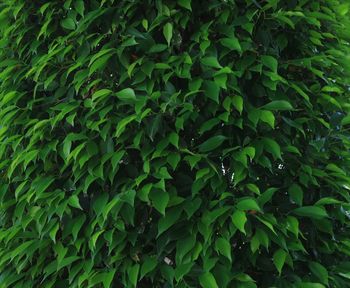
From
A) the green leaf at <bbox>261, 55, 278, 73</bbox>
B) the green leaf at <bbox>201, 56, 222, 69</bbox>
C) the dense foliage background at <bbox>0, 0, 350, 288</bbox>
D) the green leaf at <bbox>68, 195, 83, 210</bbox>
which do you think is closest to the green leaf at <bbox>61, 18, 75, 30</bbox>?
the dense foliage background at <bbox>0, 0, 350, 288</bbox>

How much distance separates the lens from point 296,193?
209cm

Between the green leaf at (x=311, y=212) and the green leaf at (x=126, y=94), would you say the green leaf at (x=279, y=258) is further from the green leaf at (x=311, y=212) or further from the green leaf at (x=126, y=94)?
the green leaf at (x=126, y=94)

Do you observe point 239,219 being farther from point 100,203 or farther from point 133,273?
point 100,203

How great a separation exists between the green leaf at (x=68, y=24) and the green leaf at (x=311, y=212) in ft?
4.11

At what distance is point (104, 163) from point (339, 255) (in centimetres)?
113

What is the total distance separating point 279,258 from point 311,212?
230 mm

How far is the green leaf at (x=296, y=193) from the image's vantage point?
2.07m

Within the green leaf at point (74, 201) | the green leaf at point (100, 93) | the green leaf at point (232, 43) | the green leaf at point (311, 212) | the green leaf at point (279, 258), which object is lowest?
the green leaf at point (279, 258)

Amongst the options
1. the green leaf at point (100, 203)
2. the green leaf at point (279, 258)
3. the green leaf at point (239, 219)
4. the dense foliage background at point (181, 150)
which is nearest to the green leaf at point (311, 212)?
the dense foliage background at point (181, 150)

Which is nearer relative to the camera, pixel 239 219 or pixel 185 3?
pixel 239 219

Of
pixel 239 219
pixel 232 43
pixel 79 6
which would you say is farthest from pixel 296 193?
pixel 79 6

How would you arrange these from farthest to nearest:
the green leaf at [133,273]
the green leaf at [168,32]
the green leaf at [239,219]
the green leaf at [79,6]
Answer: the green leaf at [79,6]
the green leaf at [168,32]
the green leaf at [133,273]
the green leaf at [239,219]

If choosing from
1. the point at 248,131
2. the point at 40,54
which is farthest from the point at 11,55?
the point at 248,131

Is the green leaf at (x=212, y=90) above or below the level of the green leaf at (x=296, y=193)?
above
